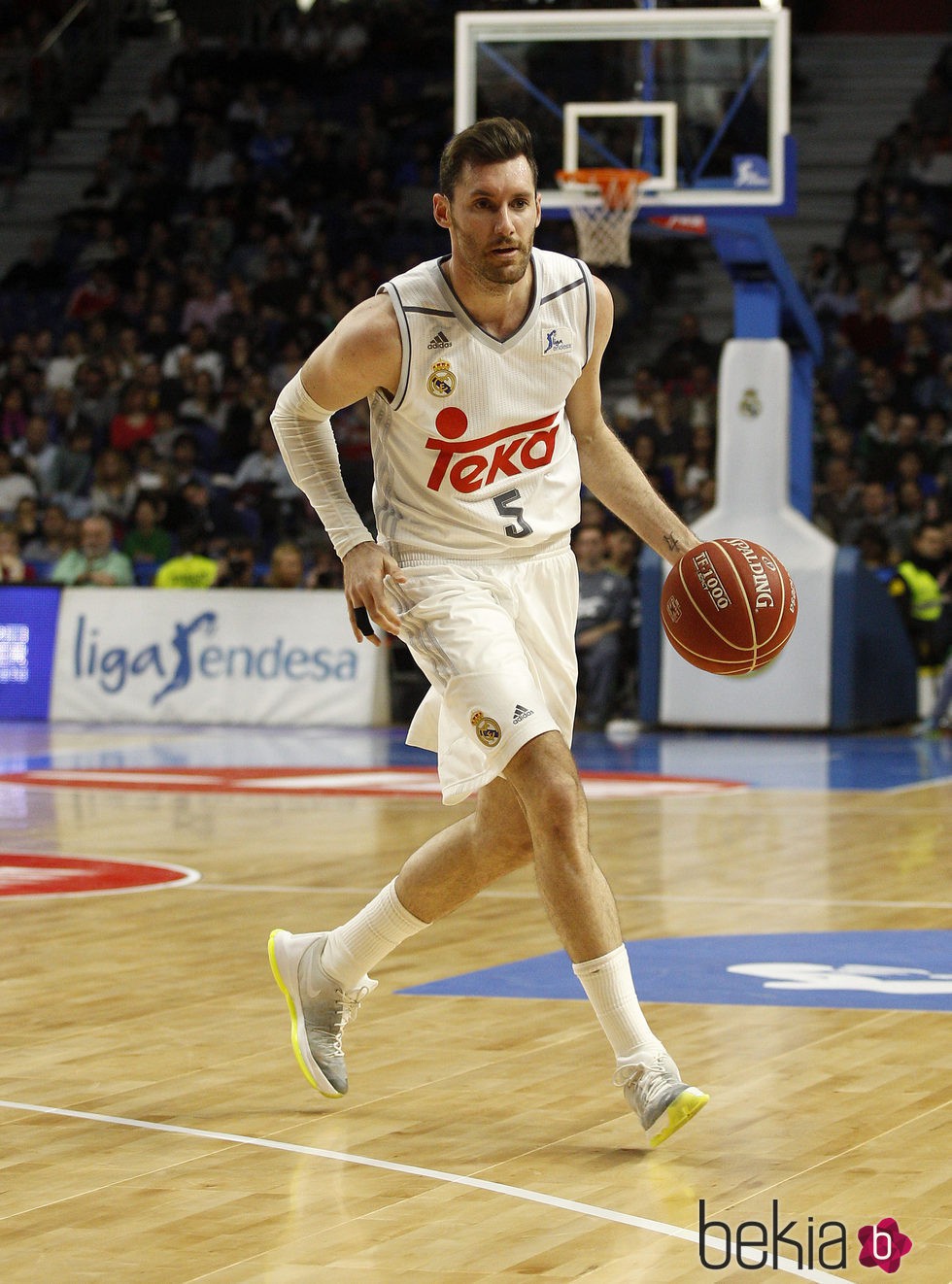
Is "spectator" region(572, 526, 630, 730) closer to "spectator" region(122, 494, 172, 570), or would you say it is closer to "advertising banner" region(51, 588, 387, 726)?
"advertising banner" region(51, 588, 387, 726)

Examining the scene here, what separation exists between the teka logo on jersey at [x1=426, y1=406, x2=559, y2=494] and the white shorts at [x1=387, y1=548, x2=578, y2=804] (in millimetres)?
196

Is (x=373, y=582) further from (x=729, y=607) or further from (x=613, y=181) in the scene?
(x=613, y=181)

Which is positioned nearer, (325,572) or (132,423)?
(325,572)

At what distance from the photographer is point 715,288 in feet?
72.1

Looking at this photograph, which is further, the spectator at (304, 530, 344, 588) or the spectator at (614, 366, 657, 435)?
the spectator at (614, 366, 657, 435)

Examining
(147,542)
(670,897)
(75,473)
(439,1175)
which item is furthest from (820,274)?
(439,1175)

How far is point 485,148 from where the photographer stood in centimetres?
450

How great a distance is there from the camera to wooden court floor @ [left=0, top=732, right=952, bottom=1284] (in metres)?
3.47

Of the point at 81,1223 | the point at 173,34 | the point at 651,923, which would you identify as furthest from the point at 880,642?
the point at 173,34

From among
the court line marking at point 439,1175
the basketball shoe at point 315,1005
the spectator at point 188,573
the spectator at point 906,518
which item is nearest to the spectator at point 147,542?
the spectator at point 188,573

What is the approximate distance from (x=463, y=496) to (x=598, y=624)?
11.6 meters

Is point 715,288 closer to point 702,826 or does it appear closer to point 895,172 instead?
point 895,172

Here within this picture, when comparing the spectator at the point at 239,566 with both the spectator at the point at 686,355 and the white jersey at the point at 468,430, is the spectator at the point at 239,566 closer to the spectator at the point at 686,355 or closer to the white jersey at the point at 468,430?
the spectator at the point at 686,355

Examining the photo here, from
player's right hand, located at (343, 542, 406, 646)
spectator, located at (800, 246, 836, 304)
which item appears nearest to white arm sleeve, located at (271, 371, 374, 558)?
player's right hand, located at (343, 542, 406, 646)
